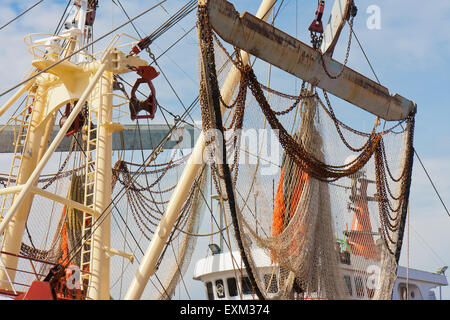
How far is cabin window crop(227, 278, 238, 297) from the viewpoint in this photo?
19672 mm

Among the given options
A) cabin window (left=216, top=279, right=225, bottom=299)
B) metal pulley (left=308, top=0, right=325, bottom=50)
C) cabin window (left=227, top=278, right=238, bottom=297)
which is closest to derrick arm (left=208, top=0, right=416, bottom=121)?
metal pulley (left=308, top=0, right=325, bottom=50)

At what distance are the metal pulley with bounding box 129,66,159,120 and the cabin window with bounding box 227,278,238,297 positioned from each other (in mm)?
6174

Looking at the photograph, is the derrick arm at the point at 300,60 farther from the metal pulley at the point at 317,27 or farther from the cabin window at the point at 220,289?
the cabin window at the point at 220,289

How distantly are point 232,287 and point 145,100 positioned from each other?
666 cm

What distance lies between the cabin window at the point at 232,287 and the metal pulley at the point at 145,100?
6.17 metres

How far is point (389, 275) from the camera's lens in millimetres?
15867

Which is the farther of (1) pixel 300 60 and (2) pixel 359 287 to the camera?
(2) pixel 359 287

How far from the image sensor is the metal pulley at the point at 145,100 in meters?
15.4

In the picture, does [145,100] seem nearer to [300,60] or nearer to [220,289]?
[300,60]

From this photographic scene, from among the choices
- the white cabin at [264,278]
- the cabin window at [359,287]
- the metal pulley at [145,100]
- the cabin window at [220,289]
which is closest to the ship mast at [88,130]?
the metal pulley at [145,100]

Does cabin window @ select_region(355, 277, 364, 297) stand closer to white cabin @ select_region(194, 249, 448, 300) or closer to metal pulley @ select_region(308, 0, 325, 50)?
white cabin @ select_region(194, 249, 448, 300)

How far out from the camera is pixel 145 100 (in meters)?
15.7

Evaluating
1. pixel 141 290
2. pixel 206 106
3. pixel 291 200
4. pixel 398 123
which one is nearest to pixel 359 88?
pixel 398 123

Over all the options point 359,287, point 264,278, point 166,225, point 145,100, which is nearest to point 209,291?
point 264,278
